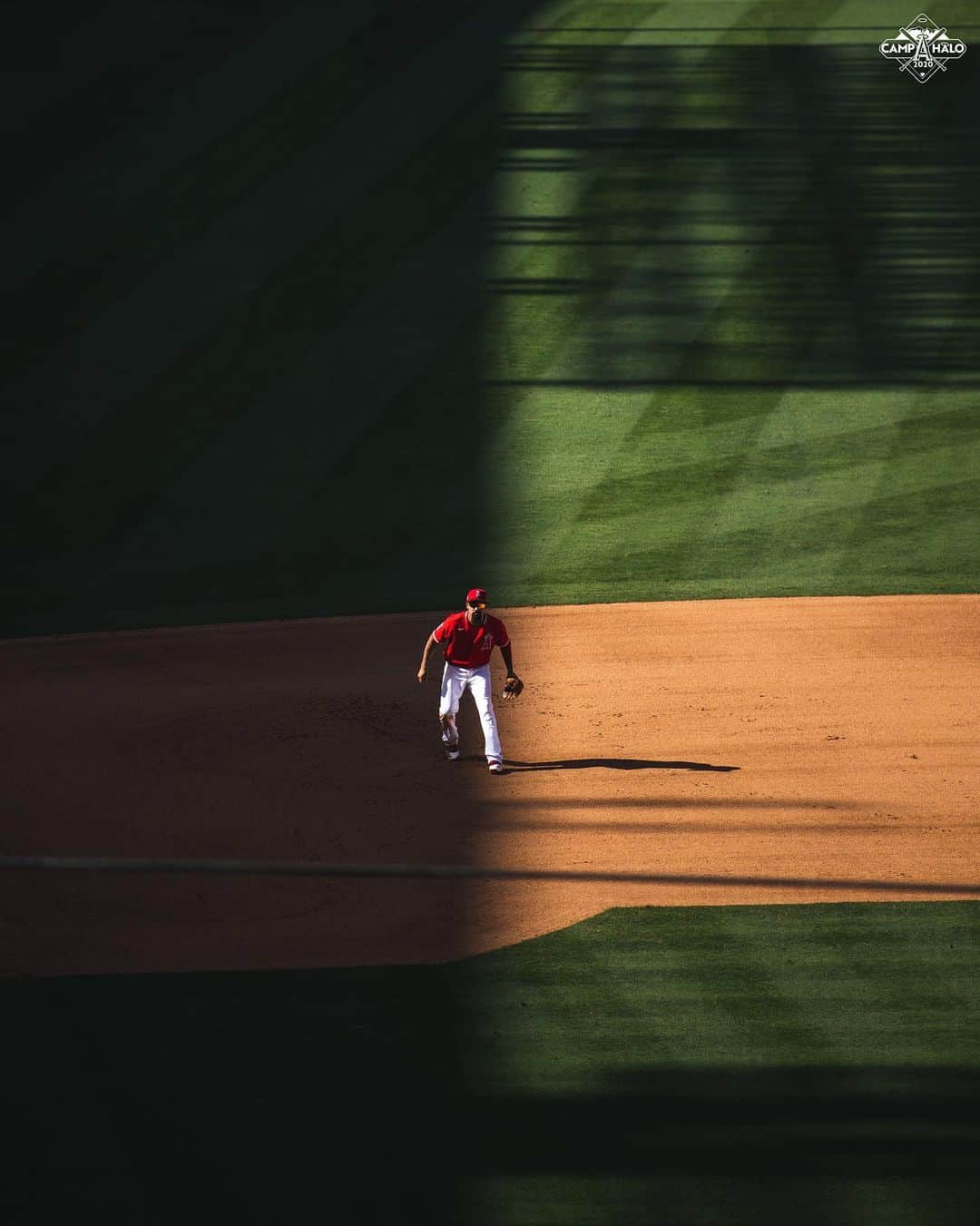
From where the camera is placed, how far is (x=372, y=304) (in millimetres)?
22062

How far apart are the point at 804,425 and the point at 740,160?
7568mm

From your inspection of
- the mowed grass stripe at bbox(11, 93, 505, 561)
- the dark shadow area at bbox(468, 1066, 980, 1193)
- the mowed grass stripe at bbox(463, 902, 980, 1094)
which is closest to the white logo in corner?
the mowed grass stripe at bbox(11, 93, 505, 561)

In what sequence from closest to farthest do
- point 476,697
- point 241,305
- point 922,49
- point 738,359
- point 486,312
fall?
point 476,697, point 738,359, point 486,312, point 241,305, point 922,49

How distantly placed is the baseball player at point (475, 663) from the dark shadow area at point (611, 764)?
0.23 metres

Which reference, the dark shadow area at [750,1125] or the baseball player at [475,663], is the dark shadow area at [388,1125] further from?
the baseball player at [475,663]

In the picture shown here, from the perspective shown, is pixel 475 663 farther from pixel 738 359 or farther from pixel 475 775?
pixel 738 359

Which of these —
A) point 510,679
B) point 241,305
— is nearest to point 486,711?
point 510,679

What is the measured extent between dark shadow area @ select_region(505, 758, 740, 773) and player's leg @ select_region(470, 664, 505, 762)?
0.32 metres

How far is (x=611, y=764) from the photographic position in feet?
39.8

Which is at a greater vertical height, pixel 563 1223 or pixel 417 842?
pixel 563 1223

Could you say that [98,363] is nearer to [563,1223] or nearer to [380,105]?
[380,105]

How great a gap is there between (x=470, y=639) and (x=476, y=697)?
529 mm

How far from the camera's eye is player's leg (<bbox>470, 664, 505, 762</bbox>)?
11.9m

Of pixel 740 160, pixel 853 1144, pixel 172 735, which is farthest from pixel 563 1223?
pixel 740 160
